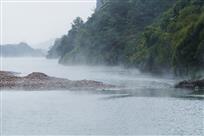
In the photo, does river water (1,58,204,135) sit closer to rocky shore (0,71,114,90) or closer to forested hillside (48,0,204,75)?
rocky shore (0,71,114,90)

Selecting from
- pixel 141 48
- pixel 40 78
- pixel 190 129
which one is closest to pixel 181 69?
pixel 40 78

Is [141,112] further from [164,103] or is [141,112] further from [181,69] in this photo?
[181,69]

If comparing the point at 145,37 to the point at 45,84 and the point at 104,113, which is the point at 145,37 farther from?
the point at 104,113

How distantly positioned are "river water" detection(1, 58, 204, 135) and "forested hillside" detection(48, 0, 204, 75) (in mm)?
11743

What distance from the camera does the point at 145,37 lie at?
317 feet

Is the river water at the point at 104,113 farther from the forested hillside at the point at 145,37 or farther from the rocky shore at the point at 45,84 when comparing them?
the forested hillside at the point at 145,37

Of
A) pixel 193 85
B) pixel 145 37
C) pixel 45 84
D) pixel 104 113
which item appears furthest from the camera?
pixel 145 37

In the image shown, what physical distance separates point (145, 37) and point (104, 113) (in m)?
56.4

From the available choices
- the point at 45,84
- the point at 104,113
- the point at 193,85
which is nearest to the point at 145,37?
the point at 45,84

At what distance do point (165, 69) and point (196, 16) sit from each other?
14.0 meters

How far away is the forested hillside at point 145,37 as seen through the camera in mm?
70375

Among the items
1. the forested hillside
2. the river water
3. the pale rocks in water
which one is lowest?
the river water

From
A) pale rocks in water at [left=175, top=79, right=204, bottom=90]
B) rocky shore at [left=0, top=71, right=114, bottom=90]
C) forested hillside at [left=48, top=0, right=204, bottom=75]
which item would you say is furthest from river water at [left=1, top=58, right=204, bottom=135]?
forested hillside at [left=48, top=0, right=204, bottom=75]

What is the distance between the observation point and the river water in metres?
33.6
